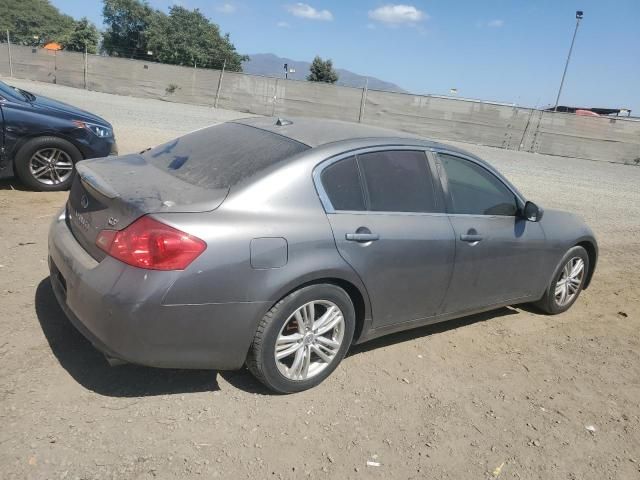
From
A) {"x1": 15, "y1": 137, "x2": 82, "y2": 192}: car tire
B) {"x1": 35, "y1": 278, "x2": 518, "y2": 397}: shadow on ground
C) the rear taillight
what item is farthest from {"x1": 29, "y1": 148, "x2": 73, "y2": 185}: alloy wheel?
the rear taillight

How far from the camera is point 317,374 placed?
11.1 ft

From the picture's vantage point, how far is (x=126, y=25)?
82.6 metres

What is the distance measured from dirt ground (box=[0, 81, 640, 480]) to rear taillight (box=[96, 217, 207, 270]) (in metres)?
0.86

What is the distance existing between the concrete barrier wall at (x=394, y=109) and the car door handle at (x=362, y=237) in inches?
→ 832

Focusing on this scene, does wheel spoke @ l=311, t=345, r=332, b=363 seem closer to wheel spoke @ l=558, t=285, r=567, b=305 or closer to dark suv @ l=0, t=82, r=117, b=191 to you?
wheel spoke @ l=558, t=285, r=567, b=305

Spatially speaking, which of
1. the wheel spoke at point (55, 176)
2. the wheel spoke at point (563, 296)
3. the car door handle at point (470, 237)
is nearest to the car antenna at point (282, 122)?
the car door handle at point (470, 237)

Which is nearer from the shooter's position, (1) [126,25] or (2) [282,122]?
(2) [282,122]

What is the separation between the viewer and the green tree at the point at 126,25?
79812 millimetres

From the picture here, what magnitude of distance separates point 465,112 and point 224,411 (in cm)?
2215

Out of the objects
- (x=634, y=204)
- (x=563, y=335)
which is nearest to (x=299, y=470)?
(x=563, y=335)

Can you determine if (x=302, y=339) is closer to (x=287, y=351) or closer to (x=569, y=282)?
(x=287, y=351)

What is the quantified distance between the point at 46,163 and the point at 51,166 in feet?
0.22

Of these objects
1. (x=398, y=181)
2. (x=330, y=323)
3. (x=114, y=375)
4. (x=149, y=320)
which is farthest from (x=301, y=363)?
(x=398, y=181)

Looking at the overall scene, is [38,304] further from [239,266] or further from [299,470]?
[299,470]
